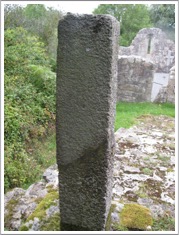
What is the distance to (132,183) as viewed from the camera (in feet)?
13.0

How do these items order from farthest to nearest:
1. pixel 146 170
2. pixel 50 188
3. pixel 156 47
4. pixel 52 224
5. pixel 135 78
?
pixel 156 47 < pixel 135 78 < pixel 146 170 < pixel 50 188 < pixel 52 224

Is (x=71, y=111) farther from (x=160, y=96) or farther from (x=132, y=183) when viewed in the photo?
(x=160, y=96)

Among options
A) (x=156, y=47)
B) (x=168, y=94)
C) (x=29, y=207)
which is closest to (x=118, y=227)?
(x=29, y=207)

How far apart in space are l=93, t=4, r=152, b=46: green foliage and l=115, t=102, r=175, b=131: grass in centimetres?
1449

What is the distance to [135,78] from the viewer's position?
959 centimetres

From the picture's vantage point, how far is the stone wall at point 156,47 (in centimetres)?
2048

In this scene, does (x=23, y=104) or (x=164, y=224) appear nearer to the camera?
(x=164, y=224)

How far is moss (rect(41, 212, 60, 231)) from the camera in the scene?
2482 millimetres

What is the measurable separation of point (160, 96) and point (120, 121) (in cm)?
295

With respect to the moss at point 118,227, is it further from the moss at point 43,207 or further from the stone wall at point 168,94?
the stone wall at point 168,94

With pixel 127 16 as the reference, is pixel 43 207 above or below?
below

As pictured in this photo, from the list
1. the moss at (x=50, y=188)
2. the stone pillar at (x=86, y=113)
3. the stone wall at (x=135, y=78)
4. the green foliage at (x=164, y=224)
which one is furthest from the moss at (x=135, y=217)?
the stone wall at (x=135, y=78)

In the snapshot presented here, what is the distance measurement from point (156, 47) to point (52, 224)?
20.1 metres

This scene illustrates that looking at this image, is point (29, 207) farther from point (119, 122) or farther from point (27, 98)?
point (119, 122)
